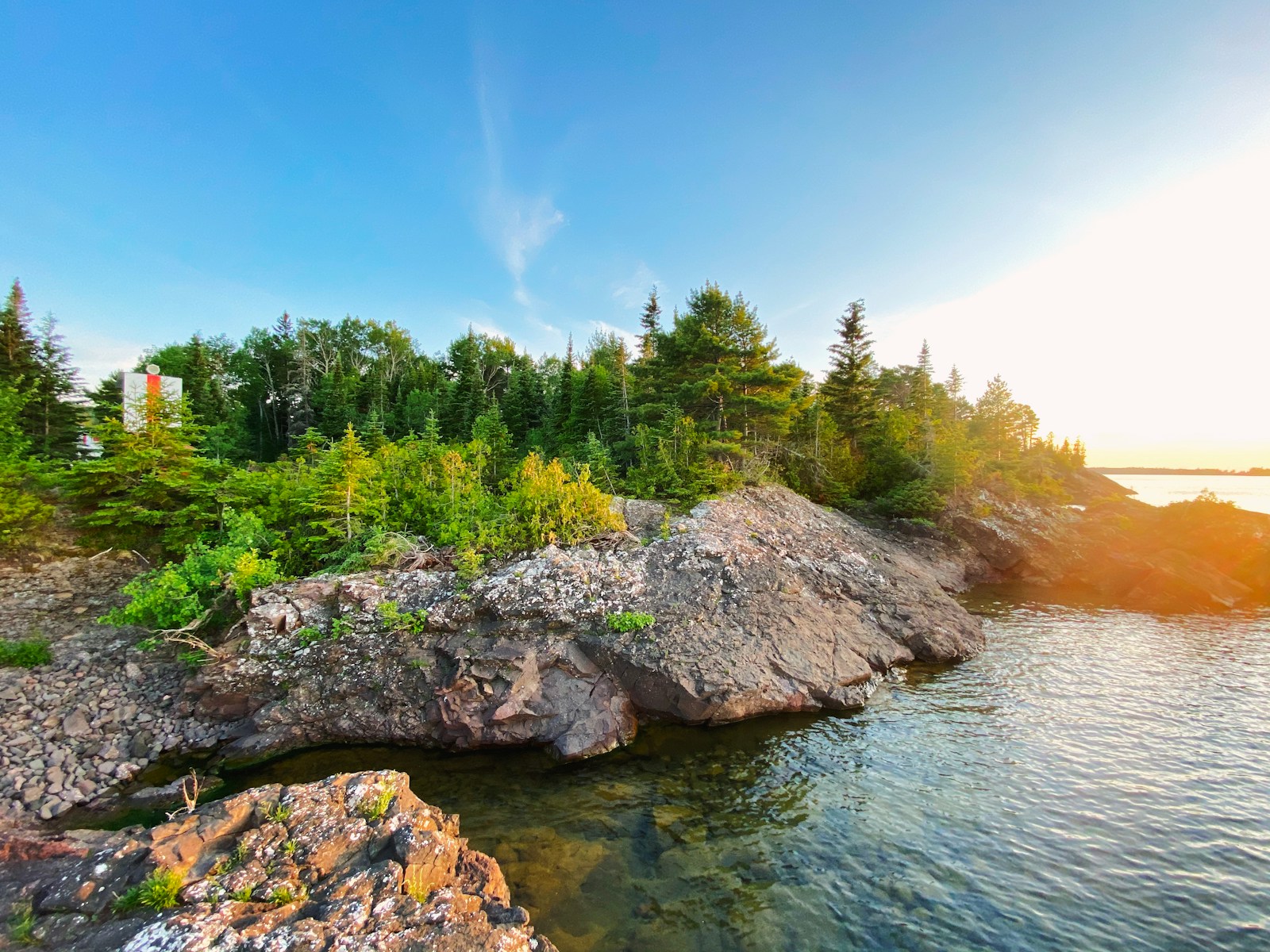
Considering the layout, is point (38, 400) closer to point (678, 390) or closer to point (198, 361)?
point (198, 361)

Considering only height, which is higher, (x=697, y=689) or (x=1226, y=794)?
(x=697, y=689)

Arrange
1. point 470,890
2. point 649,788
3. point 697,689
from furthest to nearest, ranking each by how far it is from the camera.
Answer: point 697,689 < point 649,788 < point 470,890

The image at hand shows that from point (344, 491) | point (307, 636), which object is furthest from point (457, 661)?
point (344, 491)

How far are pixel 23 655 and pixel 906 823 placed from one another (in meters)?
18.0

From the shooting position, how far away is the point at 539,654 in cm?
998

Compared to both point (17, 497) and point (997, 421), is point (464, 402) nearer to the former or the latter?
point (17, 497)

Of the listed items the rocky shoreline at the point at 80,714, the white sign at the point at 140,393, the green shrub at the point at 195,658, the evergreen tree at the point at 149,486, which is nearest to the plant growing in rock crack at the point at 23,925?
the rocky shoreline at the point at 80,714

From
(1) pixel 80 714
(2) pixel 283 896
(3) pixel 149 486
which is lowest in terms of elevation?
(1) pixel 80 714

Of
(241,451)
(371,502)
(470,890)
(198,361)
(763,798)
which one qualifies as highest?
(198,361)

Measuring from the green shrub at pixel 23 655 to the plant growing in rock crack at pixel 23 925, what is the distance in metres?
9.51

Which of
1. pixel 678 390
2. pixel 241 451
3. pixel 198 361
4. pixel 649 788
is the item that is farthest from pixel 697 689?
pixel 198 361

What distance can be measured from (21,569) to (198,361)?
→ 32.7 metres

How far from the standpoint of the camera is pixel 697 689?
9.89 meters

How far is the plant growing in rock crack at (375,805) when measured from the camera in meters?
5.85
